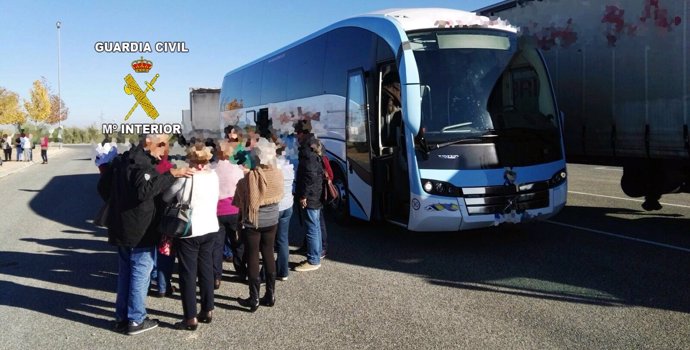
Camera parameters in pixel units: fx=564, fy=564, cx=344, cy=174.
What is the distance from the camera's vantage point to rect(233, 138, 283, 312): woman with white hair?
5.28 meters

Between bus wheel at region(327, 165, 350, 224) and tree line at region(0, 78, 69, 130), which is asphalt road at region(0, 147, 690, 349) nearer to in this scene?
bus wheel at region(327, 165, 350, 224)

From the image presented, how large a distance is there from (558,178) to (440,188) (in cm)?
175

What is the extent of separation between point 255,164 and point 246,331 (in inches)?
60.5

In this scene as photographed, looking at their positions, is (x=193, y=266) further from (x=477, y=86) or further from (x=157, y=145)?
(x=477, y=86)

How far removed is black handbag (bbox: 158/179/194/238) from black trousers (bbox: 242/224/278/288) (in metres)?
0.83

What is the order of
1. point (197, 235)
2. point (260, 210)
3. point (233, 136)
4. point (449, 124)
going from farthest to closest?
point (449, 124), point (233, 136), point (260, 210), point (197, 235)

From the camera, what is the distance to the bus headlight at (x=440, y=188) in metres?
7.05

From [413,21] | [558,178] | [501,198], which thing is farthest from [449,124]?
[558,178]

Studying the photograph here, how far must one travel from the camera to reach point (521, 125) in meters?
7.43

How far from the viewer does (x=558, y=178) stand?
7.58 meters

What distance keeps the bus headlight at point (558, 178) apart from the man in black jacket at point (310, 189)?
309 centimetres

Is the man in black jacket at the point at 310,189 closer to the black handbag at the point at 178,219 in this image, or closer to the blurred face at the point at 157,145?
the blurred face at the point at 157,145

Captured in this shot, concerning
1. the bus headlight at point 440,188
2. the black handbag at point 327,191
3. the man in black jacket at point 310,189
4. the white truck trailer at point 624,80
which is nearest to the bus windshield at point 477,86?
the bus headlight at point 440,188

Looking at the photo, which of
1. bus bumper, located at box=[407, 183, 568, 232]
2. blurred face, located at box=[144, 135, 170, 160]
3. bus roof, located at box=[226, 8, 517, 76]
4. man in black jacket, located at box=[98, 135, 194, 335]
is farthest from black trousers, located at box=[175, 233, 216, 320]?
bus roof, located at box=[226, 8, 517, 76]
